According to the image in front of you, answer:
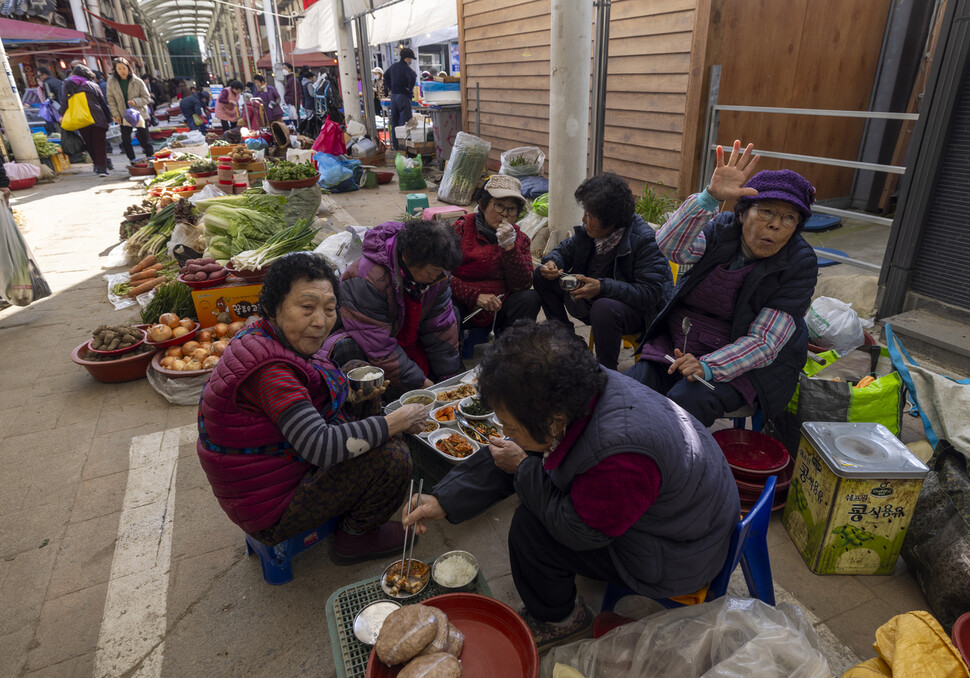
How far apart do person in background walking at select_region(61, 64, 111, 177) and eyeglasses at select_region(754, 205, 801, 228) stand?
13.7 meters

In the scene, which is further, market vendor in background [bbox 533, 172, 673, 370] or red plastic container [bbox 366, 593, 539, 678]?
market vendor in background [bbox 533, 172, 673, 370]

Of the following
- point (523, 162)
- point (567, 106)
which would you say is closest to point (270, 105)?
point (523, 162)

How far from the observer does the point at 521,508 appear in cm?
201

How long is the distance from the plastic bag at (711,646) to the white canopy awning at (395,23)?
11357 millimetres

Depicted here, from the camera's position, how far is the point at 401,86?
13000 mm

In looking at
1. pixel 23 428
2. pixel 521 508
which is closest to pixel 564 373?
pixel 521 508

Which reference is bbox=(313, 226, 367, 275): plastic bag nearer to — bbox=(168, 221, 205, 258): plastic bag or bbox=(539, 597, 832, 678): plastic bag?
bbox=(168, 221, 205, 258): plastic bag

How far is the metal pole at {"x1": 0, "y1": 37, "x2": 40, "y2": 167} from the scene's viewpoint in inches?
430

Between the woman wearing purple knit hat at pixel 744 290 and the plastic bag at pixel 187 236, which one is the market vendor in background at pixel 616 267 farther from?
the plastic bag at pixel 187 236

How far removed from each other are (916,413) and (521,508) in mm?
2171

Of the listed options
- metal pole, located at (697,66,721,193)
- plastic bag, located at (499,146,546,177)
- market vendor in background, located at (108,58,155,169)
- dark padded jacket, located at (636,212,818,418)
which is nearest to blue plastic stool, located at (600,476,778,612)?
dark padded jacket, located at (636,212,818,418)

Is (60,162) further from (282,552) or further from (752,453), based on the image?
(752,453)

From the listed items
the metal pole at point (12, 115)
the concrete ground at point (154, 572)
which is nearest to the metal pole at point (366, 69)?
the metal pole at point (12, 115)

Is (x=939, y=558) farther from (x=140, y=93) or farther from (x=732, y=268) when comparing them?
(x=140, y=93)
